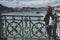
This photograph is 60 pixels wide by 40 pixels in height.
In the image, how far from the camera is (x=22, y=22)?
6.90 metres

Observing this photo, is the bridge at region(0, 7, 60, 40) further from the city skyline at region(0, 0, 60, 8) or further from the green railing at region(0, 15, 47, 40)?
the city skyline at region(0, 0, 60, 8)

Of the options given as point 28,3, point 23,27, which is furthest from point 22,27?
point 28,3

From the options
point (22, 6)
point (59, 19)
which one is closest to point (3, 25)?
point (22, 6)

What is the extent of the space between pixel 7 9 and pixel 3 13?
56 cm

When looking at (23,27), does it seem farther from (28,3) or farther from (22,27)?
(28,3)

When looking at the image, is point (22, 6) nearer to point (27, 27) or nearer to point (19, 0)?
point (19, 0)

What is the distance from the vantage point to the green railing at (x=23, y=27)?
6887 mm

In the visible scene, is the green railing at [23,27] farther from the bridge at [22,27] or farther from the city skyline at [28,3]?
the city skyline at [28,3]

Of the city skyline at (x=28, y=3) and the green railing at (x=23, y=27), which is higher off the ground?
the city skyline at (x=28, y=3)

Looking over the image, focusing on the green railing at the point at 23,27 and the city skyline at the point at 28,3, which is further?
the city skyline at the point at 28,3

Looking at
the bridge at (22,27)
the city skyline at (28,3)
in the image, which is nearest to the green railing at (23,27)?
the bridge at (22,27)

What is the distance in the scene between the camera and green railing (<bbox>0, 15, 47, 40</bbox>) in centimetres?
689

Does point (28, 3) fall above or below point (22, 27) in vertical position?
above

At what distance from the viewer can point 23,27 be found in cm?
701
